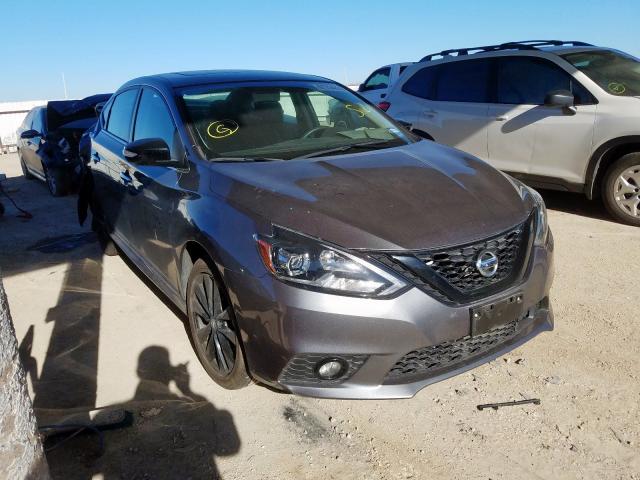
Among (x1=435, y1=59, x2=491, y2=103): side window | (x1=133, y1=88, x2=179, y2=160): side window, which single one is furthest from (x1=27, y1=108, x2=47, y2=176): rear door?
(x1=435, y1=59, x2=491, y2=103): side window

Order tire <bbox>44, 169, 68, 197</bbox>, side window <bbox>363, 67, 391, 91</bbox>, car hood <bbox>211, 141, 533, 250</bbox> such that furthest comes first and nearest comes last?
side window <bbox>363, 67, 391, 91</bbox> → tire <bbox>44, 169, 68, 197</bbox> → car hood <bbox>211, 141, 533, 250</bbox>

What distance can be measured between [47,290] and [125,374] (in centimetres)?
179

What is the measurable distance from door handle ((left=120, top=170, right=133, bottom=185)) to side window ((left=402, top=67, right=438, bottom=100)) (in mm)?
4336

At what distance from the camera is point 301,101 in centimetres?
385

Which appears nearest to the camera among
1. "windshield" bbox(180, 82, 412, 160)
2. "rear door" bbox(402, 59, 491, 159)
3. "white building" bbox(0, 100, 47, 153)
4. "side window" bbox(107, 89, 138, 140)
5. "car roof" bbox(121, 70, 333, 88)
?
"windshield" bbox(180, 82, 412, 160)

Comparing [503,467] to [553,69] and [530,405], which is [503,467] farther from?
[553,69]

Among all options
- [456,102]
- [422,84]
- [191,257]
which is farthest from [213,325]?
[422,84]

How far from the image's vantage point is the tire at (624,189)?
5168 millimetres

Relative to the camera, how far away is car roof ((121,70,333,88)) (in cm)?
364

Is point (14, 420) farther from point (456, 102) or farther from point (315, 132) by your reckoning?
point (456, 102)

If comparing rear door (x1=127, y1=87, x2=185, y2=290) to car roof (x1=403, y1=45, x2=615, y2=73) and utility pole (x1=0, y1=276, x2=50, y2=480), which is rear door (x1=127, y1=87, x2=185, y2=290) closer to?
utility pole (x1=0, y1=276, x2=50, y2=480)

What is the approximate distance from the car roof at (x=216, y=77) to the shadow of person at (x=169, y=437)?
1974mm

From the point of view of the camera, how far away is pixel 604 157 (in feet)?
17.5

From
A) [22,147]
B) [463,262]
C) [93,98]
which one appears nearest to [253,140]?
[463,262]
